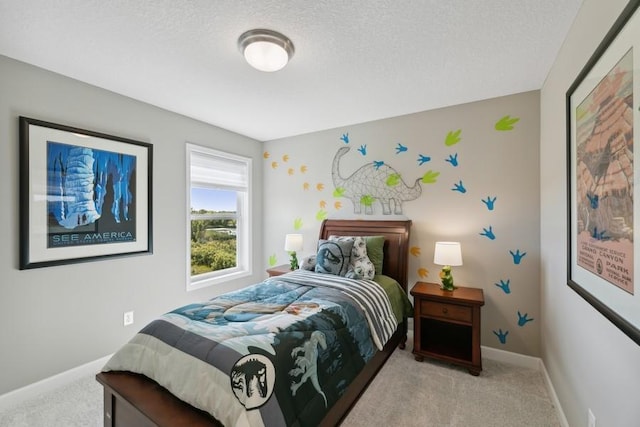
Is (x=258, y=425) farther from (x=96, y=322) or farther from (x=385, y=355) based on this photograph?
(x=96, y=322)

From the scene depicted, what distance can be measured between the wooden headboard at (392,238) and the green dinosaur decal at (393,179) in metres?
0.44

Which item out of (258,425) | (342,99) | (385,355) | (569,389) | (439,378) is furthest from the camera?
(342,99)

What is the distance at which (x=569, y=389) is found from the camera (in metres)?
1.68

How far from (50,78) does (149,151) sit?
855 millimetres

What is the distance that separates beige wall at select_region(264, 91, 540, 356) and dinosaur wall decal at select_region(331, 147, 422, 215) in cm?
5

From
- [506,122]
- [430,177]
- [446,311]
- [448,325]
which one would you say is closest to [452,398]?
[446,311]

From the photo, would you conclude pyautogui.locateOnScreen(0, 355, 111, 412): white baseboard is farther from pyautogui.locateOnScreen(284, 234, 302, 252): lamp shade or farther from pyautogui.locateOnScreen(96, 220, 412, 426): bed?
pyautogui.locateOnScreen(284, 234, 302, 252): lamp shade

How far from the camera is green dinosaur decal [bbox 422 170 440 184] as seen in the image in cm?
293

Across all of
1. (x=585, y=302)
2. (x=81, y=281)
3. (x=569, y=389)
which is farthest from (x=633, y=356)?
(x=81, y=281)

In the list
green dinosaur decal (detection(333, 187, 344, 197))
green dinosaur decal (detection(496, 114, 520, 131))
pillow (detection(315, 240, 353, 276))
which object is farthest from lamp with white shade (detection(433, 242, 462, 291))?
green dinosaur decal (detection(333, 187, 344, 197))

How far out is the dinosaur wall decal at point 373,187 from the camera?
3.12 m

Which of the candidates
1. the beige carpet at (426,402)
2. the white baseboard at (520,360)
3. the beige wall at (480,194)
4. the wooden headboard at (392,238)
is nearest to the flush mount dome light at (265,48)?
the beige wall at (480,194)

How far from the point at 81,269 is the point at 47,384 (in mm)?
870

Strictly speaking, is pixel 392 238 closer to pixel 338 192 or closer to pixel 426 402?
pixel 338 192
